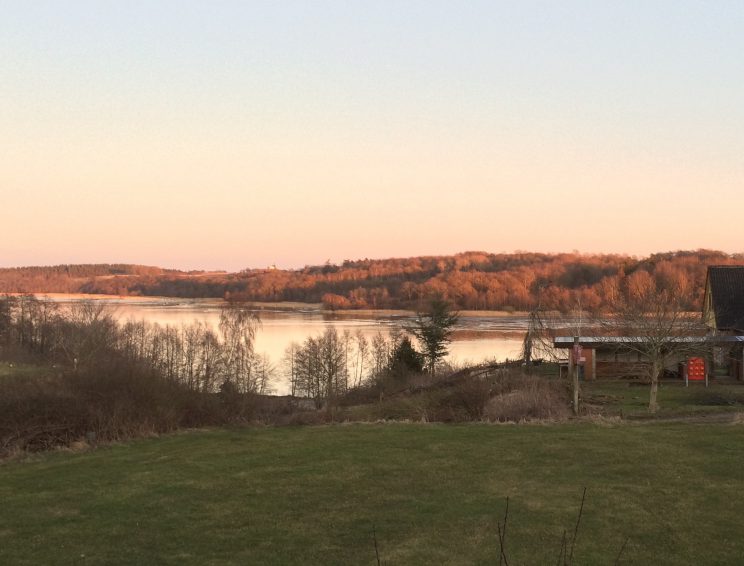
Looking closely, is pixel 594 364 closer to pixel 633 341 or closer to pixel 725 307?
pixel 633 341

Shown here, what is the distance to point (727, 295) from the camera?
115 ft

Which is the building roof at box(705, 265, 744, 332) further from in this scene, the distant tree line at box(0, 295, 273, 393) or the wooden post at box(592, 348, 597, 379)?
the distant tree line at box(0, 295, 273, 393)

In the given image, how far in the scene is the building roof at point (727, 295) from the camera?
33.5 metres

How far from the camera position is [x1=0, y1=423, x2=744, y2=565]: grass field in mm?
8008

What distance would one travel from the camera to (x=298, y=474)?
11.8 meters

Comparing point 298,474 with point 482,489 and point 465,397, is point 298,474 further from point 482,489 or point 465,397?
point 465,397

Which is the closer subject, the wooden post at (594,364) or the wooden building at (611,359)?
the wooden building at (611,359)

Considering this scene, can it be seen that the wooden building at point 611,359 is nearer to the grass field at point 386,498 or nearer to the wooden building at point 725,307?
the wooden building at point 725,307

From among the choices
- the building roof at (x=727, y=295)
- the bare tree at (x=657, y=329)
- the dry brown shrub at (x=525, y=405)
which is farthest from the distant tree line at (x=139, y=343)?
the building roof at (x=727, y=295)

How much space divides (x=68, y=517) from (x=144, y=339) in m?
46.7

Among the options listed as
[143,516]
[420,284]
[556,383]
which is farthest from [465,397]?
[420,284]

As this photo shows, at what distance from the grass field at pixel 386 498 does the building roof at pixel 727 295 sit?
20.9m

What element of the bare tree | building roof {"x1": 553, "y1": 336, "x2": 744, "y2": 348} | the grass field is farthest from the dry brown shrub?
building roof {"x1": 553, "y1": 336, "x2": 744, "y2": 348}

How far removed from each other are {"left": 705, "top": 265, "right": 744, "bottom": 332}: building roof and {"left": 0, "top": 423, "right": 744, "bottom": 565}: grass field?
2092 cm
